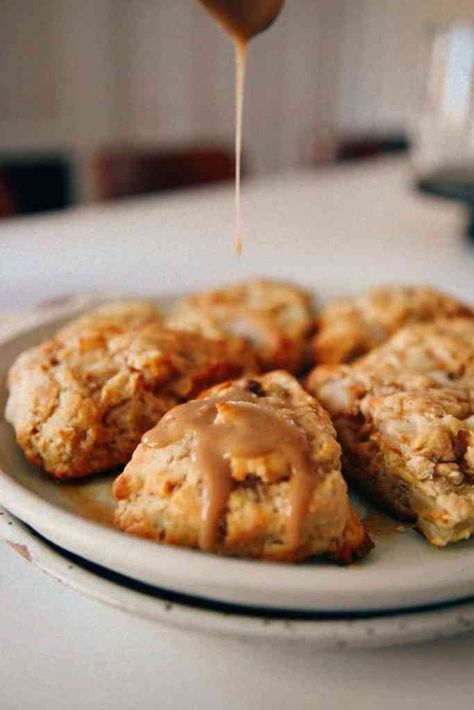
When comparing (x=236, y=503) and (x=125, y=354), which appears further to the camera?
(x=125, y=354)

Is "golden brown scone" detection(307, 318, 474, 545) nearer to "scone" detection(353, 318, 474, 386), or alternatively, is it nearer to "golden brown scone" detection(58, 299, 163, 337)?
"scone" detection(353, 318, 474, 386)

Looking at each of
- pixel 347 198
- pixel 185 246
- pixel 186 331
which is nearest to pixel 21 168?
pixel 347 198

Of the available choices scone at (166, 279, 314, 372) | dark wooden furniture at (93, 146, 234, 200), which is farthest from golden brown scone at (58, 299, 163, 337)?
dark wooden furniture at (93, 146, 234, 200)

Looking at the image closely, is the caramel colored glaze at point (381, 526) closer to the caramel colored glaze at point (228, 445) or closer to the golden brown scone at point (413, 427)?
the golden brown scone at point (413, 427)

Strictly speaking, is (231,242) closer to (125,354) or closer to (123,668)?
(125,354)

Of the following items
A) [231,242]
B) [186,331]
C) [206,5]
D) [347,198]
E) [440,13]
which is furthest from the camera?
[440,13]
